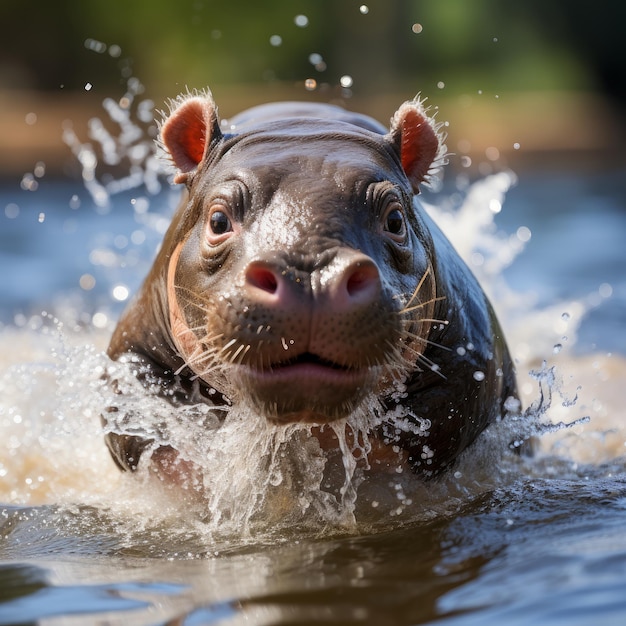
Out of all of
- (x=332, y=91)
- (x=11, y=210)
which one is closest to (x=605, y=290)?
(x=11, y=210)

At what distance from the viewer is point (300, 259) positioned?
358cm

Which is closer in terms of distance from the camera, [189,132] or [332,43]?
[189,132]

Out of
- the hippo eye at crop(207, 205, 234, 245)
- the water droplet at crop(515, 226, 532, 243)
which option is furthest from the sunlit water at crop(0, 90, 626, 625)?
the water droplet at crop(515, 226, 532, 243)

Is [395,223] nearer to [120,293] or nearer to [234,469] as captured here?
[234,469]

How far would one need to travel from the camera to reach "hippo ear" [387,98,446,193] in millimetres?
4457

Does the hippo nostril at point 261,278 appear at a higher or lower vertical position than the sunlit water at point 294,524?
higher

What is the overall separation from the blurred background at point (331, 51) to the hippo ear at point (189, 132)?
19092mm

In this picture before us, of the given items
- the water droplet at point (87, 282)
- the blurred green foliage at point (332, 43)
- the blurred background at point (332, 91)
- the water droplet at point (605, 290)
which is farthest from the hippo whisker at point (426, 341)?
the blurred green foliage at point (332, 43)

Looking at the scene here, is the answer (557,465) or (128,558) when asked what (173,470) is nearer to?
(128,558)

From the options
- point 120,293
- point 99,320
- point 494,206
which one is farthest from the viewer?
point 120,293

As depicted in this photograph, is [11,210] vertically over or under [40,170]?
under

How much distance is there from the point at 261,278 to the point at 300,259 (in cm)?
13

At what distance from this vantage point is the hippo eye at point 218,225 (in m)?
4.01

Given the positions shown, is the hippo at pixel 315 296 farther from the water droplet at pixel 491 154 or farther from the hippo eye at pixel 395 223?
the water droplet at pixel 491 154
